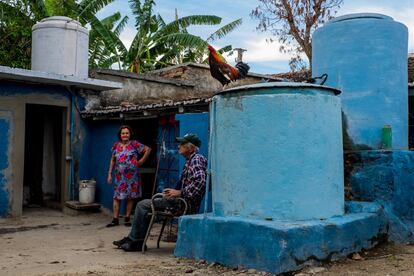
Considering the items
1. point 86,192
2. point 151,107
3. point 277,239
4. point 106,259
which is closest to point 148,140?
point 151,107

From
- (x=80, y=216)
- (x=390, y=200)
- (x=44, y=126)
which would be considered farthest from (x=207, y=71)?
(x=390, y=200)

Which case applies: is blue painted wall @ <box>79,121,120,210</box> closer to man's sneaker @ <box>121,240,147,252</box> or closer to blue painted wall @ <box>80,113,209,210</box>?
blue painted wall @ <box>80,113,209,210</box>

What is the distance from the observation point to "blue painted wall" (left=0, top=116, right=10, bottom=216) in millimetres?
8758

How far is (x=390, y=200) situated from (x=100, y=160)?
6.19 metres

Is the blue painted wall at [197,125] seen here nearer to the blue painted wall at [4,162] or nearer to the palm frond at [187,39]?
the blue painted wall at [4,162]

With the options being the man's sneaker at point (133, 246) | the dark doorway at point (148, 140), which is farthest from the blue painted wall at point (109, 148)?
the man's sneaker at point (133, 246)

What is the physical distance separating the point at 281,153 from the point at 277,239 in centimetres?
86

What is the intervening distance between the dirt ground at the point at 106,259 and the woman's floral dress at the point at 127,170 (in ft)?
2.19

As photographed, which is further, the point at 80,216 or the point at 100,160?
the point at 100,160

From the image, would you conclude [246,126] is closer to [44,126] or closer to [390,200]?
[390,200]

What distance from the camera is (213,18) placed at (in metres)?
13.9

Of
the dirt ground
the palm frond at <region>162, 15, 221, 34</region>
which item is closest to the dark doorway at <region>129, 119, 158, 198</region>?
the dirt ground

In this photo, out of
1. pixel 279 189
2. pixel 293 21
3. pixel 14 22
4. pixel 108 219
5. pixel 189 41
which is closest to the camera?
pixel 279 189

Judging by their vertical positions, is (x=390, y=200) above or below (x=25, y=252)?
above
